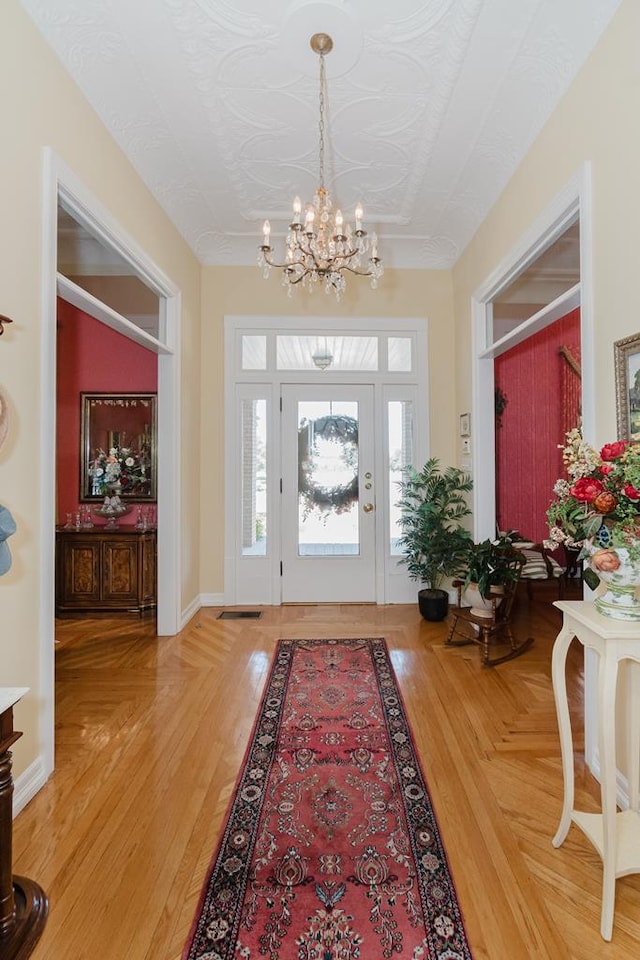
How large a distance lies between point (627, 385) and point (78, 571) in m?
4.55

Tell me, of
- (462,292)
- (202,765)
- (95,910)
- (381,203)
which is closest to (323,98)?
(381,203)

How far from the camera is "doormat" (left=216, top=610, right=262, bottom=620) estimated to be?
4.20 m

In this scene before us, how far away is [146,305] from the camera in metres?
3.55

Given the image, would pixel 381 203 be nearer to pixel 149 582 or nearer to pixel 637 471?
pixel 637 471

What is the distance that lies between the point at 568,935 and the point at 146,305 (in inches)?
159

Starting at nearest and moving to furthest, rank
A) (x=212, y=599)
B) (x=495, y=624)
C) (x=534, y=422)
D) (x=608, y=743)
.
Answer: (x=608, y=743) < (x=495, y=624) < (x=212, y=599) < (x=534, y=422)

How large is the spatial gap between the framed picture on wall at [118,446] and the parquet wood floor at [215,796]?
174 cm

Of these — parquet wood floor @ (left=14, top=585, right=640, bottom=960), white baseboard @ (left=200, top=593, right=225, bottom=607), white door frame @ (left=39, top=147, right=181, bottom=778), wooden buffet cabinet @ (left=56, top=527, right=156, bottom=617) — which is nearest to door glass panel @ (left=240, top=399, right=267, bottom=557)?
white baseboard @ (left=200, top=593, right=225, bottom=607)

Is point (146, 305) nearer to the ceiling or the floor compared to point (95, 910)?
nearer to the ceiling

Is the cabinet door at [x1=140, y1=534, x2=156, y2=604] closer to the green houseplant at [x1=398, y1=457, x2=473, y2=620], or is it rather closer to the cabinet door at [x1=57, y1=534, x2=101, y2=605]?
the cabinet door at [x1=57, y1=534, x2=101, y2=605]

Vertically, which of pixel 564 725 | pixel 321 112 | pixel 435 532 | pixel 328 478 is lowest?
pixel 564 725

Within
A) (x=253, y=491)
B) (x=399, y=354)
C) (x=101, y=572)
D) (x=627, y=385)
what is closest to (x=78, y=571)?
(x=101, y=572)

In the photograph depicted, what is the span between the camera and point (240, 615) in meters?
4.28

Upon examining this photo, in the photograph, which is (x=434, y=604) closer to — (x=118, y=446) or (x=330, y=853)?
(x=330, y=853)
